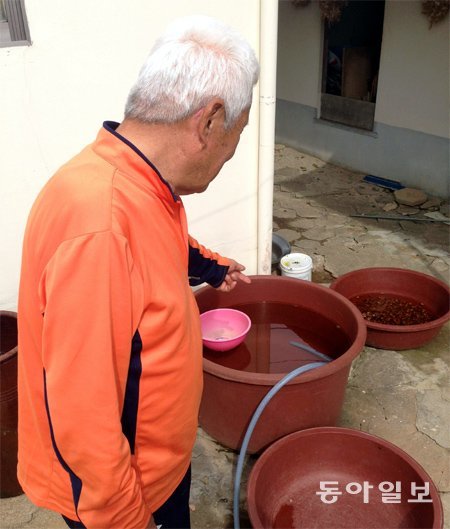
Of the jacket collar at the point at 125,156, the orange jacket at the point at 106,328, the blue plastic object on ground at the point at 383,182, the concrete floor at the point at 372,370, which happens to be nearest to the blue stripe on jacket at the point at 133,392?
the orange jacket at the point at 106,328

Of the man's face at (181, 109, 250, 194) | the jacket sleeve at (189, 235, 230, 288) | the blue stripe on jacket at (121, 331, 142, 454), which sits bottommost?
the jacket sleeve at (189, 235, 230, 288)

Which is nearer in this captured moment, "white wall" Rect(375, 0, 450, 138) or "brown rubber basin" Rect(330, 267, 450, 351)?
"brown rubber basin" Rect(330, 267, 450, 351)

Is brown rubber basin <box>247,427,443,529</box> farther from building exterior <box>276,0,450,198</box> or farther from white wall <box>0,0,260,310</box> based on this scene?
building exterior <box>276,0,450,198</box>

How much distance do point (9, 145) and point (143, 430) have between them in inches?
76.7

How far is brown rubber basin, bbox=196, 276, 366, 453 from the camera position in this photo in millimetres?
2383

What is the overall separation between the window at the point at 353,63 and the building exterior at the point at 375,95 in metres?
0.01

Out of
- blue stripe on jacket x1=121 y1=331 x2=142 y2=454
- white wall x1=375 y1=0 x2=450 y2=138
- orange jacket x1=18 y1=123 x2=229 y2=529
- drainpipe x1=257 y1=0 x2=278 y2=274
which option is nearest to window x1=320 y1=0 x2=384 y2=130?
white wall x1=375 y1=0 x2=450 y2=138

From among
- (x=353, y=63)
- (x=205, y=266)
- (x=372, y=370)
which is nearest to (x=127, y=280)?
(x=205, y=266)

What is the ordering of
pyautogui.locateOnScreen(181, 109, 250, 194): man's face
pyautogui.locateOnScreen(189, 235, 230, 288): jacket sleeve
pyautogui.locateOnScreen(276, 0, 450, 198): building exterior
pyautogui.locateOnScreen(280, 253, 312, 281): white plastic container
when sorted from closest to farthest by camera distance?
pyautogui.locateOnScreen(181, 109, 250, 194): man's face
pyautogui.locateOnScreen(189, 235, 230, 288): jacket sleeve
pyautogui.locateOnScreen(280, 253, 312, 281): white plastic container
pyautogui.locateOnScreen(276, 0, 450, 198): building exterior

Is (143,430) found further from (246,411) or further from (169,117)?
(246,411)

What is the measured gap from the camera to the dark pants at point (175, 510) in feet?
5.51

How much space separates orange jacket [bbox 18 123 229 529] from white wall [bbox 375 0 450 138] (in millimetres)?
5477

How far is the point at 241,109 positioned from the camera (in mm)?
1221

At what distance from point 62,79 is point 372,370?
2.67m
